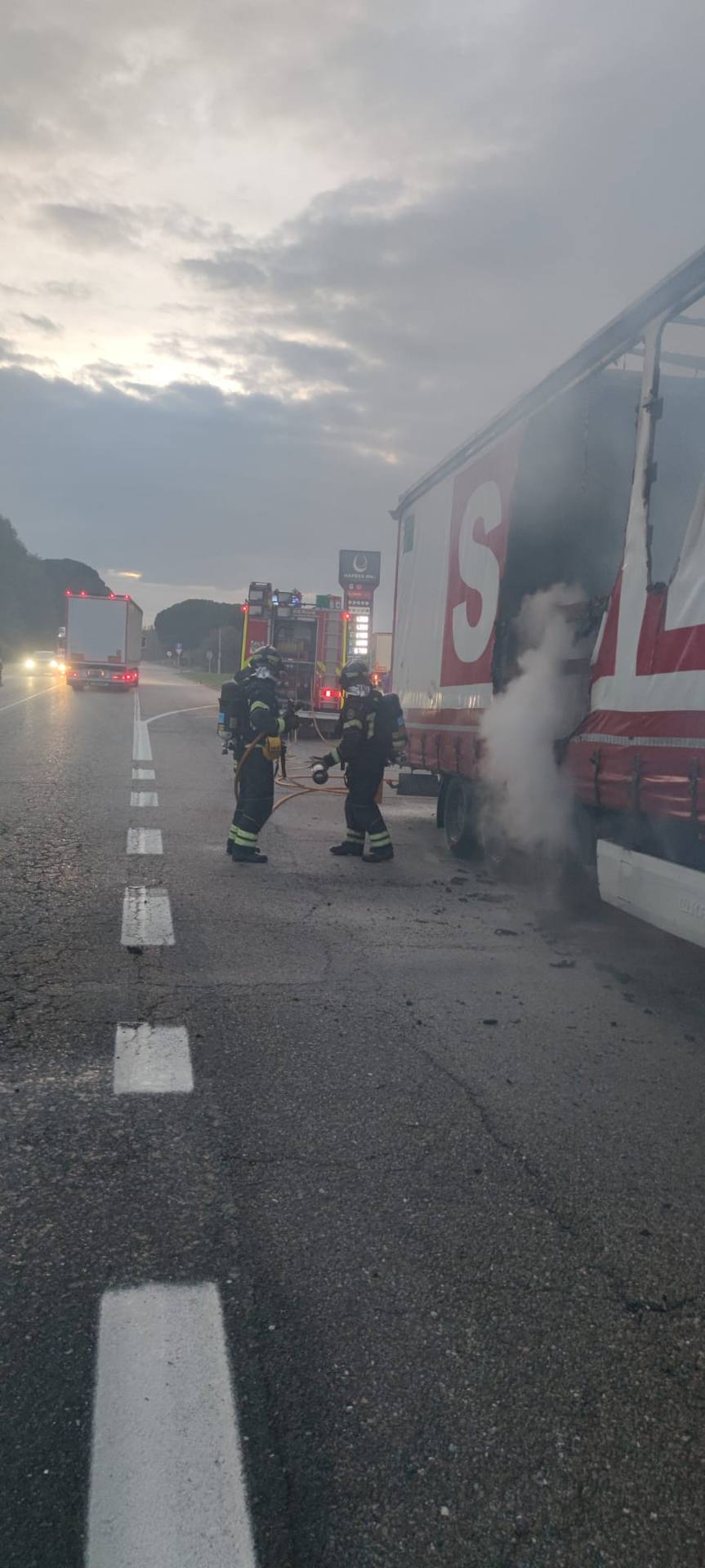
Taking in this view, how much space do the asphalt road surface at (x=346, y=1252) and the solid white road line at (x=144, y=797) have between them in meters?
5.37

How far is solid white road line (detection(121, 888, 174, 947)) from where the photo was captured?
6.02 metres

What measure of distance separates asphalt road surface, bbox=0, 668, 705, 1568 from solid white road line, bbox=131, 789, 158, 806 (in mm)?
5365

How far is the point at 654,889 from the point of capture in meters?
5.15

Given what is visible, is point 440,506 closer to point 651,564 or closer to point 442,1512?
point 651,564

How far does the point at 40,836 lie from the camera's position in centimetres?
913

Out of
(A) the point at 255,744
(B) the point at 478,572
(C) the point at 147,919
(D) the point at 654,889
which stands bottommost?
(C) the point at 147,919

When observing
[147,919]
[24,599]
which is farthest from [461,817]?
[24,599]

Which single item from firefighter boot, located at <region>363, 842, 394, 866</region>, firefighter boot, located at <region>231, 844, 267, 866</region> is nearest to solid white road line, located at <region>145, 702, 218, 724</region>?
firefighter boot, located at <region>363, 842, 394, 866</region>

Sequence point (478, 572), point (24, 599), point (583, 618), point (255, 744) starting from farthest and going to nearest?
point (24, 599) < point (255, 744) < point (478, 572) < point (583, 618)

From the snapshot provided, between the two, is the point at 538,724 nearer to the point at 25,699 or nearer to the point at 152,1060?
the point at 152,1060

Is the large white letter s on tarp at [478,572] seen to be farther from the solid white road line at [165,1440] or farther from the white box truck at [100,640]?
the white box truck at [100,640]

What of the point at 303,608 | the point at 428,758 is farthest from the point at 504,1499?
the point at 303,608

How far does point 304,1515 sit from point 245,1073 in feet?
7.07

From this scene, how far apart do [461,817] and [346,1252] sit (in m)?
6.65
